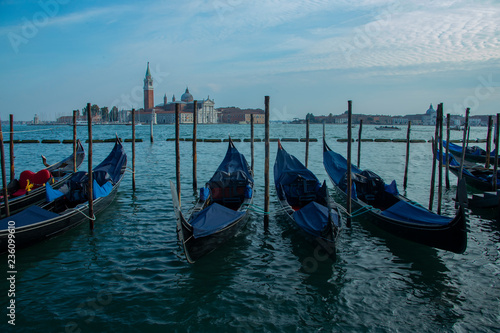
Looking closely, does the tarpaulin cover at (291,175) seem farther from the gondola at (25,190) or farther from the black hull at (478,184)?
the gondola at (25,190)

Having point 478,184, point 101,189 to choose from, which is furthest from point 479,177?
point 101,189

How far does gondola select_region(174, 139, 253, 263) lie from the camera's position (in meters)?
5.13

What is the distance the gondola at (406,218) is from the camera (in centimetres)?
527

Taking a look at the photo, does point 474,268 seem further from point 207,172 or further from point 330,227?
point 207,172

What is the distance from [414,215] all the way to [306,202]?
2.53m

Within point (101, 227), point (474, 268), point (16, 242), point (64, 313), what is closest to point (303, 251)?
point (474, 268)

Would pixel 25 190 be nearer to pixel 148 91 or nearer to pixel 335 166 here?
pixel 335 166

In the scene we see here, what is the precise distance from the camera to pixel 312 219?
603 centimetres

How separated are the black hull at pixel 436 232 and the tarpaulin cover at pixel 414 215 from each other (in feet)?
0.33

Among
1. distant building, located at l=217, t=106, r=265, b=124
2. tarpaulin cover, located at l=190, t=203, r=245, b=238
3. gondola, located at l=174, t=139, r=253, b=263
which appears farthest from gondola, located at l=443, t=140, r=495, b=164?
distant building, located at l=217, t=106, r=265, b=124

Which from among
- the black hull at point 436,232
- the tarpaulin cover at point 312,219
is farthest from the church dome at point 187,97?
the black hull at point 436,232

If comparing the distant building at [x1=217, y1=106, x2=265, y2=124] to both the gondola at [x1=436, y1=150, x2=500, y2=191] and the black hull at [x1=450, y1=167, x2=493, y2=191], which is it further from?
the black hull at [x1=450, y1=167, x2=493, y2=191]

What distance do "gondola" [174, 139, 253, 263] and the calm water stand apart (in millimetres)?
314

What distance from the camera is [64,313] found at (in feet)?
13.6
